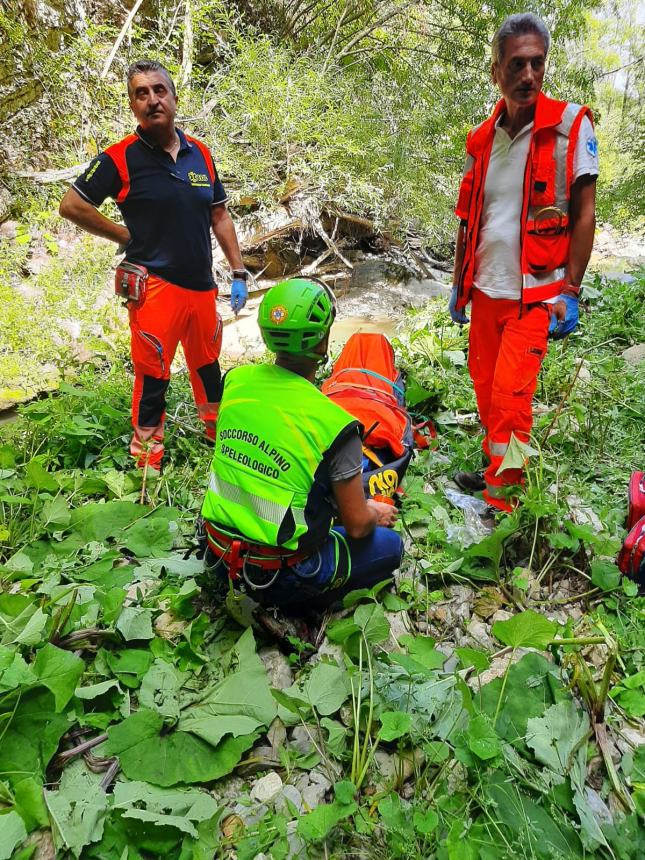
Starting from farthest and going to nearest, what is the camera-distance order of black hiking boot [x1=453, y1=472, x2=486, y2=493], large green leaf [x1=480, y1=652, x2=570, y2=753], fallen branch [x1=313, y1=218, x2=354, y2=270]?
fallen branch [x1=313, y1=218, x2=354, y2=270], black hiking boot [x1=453, y1=472, x2=486, y2=493], large green leaf [x1=480, y1=652, x2=570, y2=753]

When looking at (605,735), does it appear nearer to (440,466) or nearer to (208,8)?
(440,466)

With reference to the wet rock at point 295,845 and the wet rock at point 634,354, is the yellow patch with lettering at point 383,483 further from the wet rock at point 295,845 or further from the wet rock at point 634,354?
the wet rock at point 634,354

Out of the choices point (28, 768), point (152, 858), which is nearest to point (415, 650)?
point (152, 858)

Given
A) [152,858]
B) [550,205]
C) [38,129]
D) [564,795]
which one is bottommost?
[152,858]

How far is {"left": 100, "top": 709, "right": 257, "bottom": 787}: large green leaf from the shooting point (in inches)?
58.3

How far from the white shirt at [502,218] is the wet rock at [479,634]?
1539 mm

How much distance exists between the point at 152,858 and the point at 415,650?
37.8 inches

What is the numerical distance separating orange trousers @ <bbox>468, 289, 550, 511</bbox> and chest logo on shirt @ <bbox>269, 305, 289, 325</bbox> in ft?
4.14

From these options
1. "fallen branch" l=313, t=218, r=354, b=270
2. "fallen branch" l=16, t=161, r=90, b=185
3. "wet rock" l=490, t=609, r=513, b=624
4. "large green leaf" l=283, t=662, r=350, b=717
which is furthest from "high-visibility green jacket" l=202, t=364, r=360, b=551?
"fallen branch" l=313, t=218, r=354, b=270

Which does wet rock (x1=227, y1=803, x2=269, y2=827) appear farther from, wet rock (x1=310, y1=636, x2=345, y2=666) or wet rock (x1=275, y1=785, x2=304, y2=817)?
wet rock (x1=310, y1=636, x2=345, y2=666)

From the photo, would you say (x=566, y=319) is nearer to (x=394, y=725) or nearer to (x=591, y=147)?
(x=591, y=147)

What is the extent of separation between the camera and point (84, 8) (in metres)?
7.56

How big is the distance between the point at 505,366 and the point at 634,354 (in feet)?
8.62

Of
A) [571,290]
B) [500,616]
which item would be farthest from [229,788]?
[571,290]
